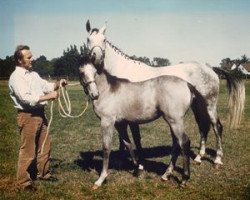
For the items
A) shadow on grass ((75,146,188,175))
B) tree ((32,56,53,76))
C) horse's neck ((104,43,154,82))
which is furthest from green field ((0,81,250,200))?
tree ((32,56,53,76))

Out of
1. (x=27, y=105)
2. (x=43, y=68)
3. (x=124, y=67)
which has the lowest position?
(x=27, y=105)

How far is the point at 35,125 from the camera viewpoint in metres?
6.38

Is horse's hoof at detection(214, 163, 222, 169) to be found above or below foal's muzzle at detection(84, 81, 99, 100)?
below

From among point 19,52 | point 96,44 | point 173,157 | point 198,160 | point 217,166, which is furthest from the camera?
point 198,160

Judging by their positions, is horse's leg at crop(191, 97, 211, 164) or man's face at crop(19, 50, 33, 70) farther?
horse's leg at crop(191, 97, 211, 164)

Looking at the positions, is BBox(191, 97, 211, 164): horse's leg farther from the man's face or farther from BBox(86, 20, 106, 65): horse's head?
the man's face

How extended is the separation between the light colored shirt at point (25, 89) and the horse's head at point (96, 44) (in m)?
1.22

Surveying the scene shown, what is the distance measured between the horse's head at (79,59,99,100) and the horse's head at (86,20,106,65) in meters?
0.28

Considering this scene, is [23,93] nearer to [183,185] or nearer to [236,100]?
[183,185]

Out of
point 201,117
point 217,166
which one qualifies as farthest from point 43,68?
point 217,166

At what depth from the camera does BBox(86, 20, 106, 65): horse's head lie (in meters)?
6.71

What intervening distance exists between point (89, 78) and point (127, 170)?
2.52 meters

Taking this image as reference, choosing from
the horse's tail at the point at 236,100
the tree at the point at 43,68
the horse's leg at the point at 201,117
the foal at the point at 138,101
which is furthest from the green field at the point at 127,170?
the tree at the point at 43,68

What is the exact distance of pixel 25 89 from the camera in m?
5.92
